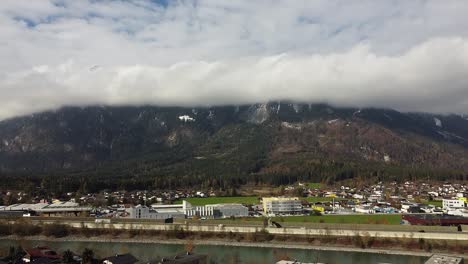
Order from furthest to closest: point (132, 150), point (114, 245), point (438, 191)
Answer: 1. point (132, 150)
2. point (438, 191)
3. point (114, 245)

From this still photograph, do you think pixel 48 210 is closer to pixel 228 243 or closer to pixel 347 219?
pixel 228 243

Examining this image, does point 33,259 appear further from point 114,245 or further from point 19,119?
point 19,119

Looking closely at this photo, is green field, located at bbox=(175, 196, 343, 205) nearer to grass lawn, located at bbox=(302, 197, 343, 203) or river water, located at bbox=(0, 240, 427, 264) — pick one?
grass lawn, located at bbox=(302, 197, 343, 203)

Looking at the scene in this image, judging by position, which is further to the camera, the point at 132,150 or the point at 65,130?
the point at 65,130

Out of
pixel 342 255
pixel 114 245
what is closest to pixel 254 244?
pixel 342 255

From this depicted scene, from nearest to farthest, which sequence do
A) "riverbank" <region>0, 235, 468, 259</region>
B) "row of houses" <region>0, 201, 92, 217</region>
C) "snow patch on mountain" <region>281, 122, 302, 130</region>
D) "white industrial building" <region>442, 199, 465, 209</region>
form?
"riverbank" <region>0, 235, 468, 259</region> → "row of houses" <region>0, 201, 92, 217</region> → "white industrial building" <region>442, 199, 465, 209</region> → "snow patch on mountain" <region>281, 122, 302, 130</region>

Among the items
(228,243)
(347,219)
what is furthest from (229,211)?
(228,243)

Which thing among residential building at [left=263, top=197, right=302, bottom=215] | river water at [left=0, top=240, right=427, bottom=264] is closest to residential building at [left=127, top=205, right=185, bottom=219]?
residential building at [left=263, top=197, right=302, bottom=215]

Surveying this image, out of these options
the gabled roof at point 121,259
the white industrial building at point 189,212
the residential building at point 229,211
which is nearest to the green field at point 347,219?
the residential building at point 229,211
